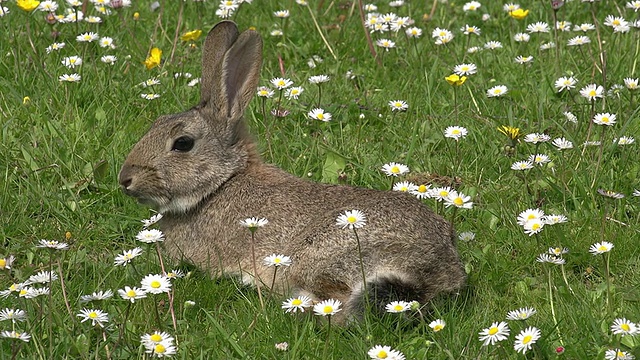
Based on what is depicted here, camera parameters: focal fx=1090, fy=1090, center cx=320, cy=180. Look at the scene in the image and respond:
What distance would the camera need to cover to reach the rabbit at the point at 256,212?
5.13m

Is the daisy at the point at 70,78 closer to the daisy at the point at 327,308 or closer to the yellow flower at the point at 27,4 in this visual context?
the yellow flower at the point at 27,4

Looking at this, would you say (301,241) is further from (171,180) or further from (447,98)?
(447,98)

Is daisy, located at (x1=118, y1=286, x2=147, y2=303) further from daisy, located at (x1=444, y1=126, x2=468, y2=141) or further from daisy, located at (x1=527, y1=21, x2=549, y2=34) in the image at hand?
daisy, located at (x1=527, y1=21, x2=549, y2=34)

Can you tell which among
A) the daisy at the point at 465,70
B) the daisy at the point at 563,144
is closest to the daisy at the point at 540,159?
the daisy at the point at 563,144

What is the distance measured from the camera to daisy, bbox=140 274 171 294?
4660 mm

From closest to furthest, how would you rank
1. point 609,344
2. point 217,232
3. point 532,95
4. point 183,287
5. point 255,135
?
point 609,344
point 183,287
point 217,232
point 255,135
point 532,95

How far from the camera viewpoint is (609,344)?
15.0 feet

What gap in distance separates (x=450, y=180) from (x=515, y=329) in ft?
5.84

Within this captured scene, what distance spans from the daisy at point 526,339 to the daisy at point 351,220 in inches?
36.7

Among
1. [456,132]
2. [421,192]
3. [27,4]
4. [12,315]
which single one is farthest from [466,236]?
[27,4]

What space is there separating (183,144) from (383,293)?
1657 millimetres

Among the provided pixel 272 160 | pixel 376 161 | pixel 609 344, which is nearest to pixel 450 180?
pixel 376 161

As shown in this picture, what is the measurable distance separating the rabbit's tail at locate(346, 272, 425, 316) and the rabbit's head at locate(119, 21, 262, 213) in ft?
4.54

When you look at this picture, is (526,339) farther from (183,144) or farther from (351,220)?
(183,144)
